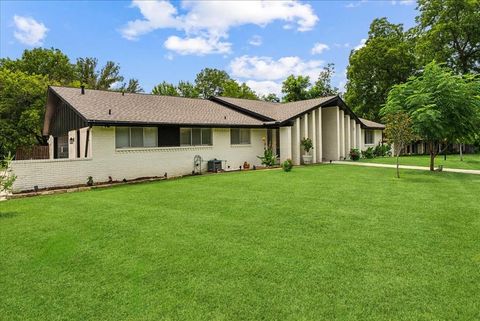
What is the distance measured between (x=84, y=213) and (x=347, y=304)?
7.17 m

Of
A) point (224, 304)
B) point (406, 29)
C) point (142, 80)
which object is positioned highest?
point (406, 29)

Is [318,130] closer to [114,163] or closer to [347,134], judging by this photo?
[347,134]

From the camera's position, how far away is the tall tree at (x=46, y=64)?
36125 mm

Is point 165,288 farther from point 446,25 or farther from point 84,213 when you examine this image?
point 446,25

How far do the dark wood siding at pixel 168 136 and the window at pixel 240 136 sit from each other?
4016 millimetres

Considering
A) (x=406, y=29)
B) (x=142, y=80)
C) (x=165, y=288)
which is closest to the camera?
(x=165, y=288)

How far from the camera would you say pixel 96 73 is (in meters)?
46.1

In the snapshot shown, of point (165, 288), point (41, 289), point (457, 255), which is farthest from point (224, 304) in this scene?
point (457, 255)

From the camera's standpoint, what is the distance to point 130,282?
14.3 feet

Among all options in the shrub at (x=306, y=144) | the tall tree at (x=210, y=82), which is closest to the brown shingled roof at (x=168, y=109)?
the shrub at (x=306, y=144)

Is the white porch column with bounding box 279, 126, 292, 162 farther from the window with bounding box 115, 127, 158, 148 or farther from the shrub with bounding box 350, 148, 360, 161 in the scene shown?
the window with bounding box 115, 127, 158, 148

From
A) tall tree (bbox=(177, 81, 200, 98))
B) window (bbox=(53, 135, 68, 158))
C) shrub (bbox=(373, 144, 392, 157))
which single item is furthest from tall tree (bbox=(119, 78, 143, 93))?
shrub (bbox=(373, 144, 392, 157))

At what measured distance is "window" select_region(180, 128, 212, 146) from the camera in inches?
693

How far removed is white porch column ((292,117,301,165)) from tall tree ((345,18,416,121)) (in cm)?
2241
